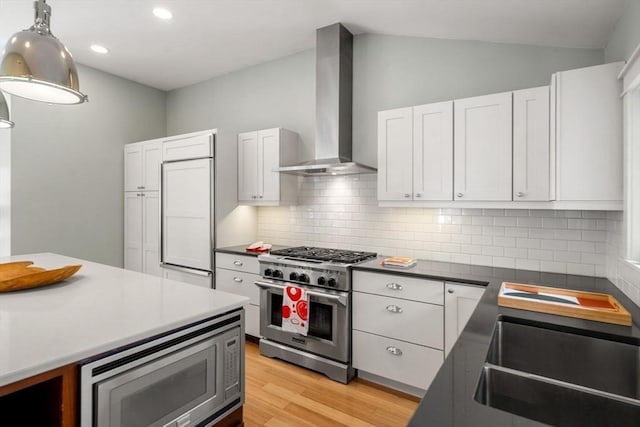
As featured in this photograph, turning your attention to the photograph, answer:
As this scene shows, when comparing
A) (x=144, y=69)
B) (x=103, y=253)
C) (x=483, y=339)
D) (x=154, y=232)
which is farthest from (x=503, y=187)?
(x=103, y=253)

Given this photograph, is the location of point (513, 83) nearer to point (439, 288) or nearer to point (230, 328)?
point (439, 288)

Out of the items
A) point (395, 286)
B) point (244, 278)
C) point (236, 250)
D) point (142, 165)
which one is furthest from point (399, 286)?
point (142, 165)

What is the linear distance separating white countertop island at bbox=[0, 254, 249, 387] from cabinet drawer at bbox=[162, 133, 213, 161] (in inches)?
71.1

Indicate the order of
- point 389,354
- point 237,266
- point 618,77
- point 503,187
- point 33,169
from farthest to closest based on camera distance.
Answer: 1. point 33,169
2. point 237,266
3. point 389,354
4. point 503,187
5. point 618,77

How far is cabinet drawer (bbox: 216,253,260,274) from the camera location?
3.29 m

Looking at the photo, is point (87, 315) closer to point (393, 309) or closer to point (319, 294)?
point (319, 294)

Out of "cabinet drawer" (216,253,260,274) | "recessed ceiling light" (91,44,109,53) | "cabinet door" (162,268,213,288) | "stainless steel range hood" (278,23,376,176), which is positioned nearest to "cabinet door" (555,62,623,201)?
"stainless steel range hood" (278,23,376,176)

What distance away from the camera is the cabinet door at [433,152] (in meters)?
2.53

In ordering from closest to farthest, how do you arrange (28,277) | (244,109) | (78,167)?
(28,277)
(78,167)
(244,109)

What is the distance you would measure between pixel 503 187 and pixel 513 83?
0.92 metres

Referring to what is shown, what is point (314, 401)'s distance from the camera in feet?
8.07

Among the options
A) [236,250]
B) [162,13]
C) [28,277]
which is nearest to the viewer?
[28,277]

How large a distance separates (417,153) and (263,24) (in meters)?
1.83

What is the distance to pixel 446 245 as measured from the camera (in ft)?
9.49
